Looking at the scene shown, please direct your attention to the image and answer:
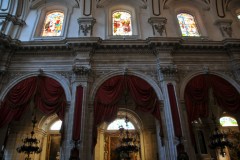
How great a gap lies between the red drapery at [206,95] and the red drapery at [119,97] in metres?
1.77

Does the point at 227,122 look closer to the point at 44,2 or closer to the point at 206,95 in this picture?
the point at 206,95

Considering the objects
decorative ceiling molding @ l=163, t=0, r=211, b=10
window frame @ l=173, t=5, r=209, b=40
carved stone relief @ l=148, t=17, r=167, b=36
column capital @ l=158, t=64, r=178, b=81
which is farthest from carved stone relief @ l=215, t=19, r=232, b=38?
column capital @ l=158, t=64, r=178, b=81

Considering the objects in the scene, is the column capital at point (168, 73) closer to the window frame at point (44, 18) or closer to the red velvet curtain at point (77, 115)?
the red velvet curtain at point (77, 115)

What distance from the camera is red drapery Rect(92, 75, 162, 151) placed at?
1120cm

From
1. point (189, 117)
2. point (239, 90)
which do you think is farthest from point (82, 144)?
point (239, 90)

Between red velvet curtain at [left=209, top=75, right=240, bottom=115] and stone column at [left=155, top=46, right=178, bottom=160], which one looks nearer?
stone column at [left=155, top=46, right=178, bottom=160]

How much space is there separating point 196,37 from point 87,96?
7.46m

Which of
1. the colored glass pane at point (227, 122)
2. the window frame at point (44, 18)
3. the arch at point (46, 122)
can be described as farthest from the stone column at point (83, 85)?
the colored glass pane at point (227, 122)

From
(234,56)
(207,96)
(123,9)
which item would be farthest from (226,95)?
(123,9)

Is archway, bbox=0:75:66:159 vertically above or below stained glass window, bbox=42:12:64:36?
below

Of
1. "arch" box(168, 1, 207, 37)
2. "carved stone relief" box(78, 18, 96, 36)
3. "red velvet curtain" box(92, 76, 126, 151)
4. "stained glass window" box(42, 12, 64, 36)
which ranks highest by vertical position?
"arch" box(168, 1, 207, 37)

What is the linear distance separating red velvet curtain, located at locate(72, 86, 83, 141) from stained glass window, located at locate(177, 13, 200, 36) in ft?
24.6

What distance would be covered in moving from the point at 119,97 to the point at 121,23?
5452 mm

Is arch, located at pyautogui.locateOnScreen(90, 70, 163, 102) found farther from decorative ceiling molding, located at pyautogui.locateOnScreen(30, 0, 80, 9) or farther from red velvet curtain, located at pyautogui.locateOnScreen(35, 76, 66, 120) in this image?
decorative ceiling molding, located at pyautogui.locateOnScreen(30, 0, 80, 9)
